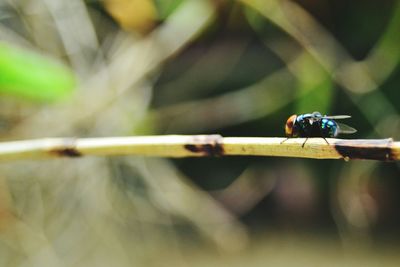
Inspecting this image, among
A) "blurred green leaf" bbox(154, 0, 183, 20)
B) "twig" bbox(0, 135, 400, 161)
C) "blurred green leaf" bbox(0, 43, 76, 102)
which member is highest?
"blurred green leaf" bbox(154, 0, 183, 20)

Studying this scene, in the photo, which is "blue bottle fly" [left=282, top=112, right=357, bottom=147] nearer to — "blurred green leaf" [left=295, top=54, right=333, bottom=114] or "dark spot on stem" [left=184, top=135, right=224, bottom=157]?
"dark spot on stem" [left=184, top=135, right=224, bottom=157]

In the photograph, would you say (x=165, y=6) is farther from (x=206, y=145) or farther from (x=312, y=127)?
(x=206, y=145)

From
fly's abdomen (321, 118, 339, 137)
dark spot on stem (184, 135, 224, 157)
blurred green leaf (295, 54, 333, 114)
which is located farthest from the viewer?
blurred green leaf (295, 54, 333, 114)

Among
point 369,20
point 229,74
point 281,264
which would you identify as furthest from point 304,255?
point 369,20

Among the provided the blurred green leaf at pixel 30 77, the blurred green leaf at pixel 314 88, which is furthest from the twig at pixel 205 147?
the blurred green leaf at pixel 314 88

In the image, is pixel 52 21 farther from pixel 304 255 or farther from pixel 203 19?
pixel 304 255

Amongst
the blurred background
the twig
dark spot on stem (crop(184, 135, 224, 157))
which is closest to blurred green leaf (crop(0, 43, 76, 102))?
the blurred background

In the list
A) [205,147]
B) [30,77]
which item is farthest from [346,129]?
[30,77]
